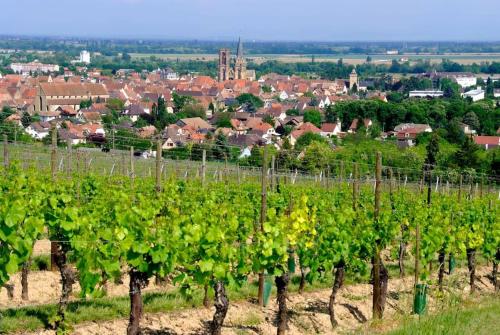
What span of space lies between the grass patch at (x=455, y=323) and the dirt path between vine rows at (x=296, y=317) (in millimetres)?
1004

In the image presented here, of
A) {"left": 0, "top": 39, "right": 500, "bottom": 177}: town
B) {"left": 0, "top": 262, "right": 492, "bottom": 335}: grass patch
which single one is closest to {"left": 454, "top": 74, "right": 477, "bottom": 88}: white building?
{"left": 0, "top": 39, "right": 500, "bottom": 177}: town

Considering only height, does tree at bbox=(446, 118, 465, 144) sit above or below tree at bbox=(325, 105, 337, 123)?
above

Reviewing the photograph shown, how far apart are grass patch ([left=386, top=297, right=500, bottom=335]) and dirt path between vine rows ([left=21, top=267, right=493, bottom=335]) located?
1004 millimetres

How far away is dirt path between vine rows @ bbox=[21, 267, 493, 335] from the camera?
33.7 ft

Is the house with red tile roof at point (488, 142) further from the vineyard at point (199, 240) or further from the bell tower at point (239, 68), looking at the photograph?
the bell tower at point (239, 68)

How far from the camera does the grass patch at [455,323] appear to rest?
323 inches

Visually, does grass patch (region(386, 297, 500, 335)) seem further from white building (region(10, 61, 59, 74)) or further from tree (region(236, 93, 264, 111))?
white building (region(10, 61, 59, 74))

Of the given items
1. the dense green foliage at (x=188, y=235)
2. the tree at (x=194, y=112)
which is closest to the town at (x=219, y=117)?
the tree at (x=194, y=112)

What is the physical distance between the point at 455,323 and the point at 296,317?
131 inches

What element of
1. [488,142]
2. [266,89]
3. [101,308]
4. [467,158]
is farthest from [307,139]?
[266,89]

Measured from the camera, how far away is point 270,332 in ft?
35.7

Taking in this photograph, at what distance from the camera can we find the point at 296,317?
38.0 ft

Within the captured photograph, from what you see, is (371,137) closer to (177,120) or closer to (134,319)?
(177,120)

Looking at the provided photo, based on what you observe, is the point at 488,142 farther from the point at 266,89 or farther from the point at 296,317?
the point at 266,89
